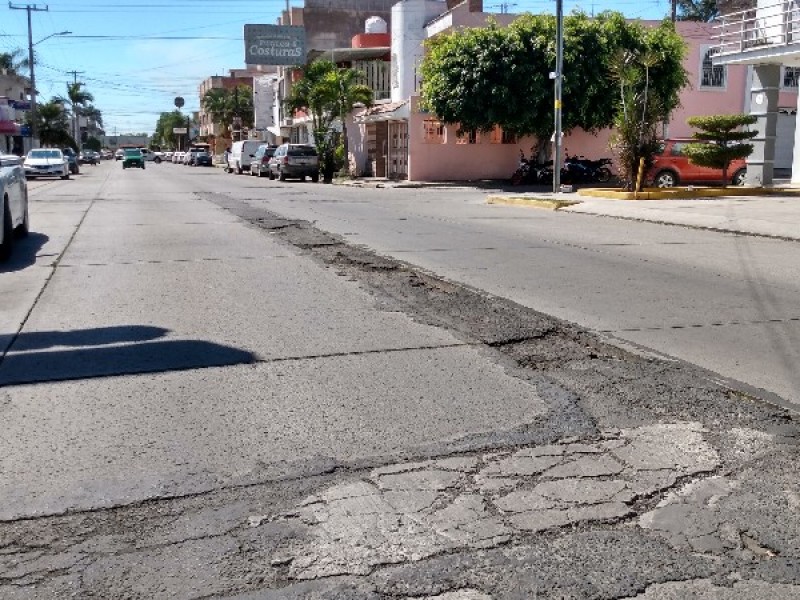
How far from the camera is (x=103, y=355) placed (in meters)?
6.53

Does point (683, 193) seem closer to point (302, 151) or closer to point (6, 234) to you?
point (6, 234)

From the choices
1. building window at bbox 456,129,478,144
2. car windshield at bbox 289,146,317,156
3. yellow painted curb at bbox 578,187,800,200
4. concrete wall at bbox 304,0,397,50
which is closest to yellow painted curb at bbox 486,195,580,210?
yellow painted curb at bbox 578,187,800,200

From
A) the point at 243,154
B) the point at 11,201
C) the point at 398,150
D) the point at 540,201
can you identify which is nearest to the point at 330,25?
the point at 243,154

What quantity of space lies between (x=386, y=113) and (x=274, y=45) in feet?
39.4

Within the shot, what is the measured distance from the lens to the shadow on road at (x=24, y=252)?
1131 centimetres

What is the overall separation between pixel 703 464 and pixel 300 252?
29.3 feet

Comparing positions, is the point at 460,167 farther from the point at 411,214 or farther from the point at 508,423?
the point at 508,423

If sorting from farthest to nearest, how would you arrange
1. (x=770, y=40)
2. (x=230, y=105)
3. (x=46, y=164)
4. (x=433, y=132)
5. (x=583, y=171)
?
(x=230, y=105) < (x=46, y=164) < (x=433, y=132) < (x=583, y=171) < (x=770, y=40)

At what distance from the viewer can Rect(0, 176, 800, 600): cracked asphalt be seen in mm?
3191

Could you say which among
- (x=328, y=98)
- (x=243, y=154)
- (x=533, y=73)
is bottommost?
(x=243, y=154)

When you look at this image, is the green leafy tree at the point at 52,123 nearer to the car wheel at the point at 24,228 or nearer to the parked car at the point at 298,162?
the parked car at the point at 298,162

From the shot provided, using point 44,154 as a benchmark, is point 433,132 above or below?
above

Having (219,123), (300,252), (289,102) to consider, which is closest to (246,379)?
(300,252)

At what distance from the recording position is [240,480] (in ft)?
13.6
